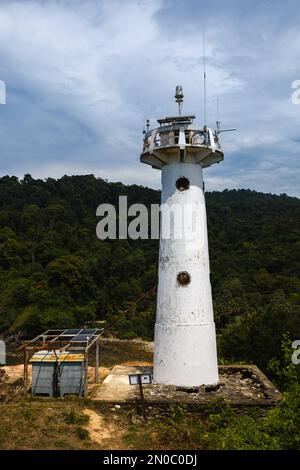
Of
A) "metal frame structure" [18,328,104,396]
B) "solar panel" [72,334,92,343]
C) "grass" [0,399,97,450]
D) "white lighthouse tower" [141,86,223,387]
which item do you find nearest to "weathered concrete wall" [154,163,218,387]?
"white lighthouse tower" [141,86,223,387]

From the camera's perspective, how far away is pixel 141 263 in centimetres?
5425

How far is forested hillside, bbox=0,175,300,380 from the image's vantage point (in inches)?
1141

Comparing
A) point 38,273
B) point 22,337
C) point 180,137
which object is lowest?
point 22,337

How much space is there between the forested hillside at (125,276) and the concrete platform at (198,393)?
6.14 m

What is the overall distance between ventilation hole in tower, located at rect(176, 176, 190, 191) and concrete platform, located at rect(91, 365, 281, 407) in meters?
5.70

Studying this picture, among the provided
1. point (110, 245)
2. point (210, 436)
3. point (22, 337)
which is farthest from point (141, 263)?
point (210, 436)

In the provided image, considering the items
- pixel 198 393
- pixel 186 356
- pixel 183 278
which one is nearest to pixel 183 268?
pixel 183 278

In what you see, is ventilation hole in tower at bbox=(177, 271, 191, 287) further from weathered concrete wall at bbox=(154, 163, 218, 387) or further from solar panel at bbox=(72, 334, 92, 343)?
solar panel at bbox=(72, 334, 92, 343)

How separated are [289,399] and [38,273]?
39.7 meters

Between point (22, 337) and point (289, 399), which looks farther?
point (22, 337)

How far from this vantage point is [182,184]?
13977 mm

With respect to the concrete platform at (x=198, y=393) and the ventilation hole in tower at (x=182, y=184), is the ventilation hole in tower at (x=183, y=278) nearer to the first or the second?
the ventilation hole in tower at (x=182, y=184)

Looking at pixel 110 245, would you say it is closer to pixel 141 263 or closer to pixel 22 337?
pixel 141 263

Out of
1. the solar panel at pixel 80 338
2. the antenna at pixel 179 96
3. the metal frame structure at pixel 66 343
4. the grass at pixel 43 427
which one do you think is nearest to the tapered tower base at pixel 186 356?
the metal frame structure at pixel 66 343
